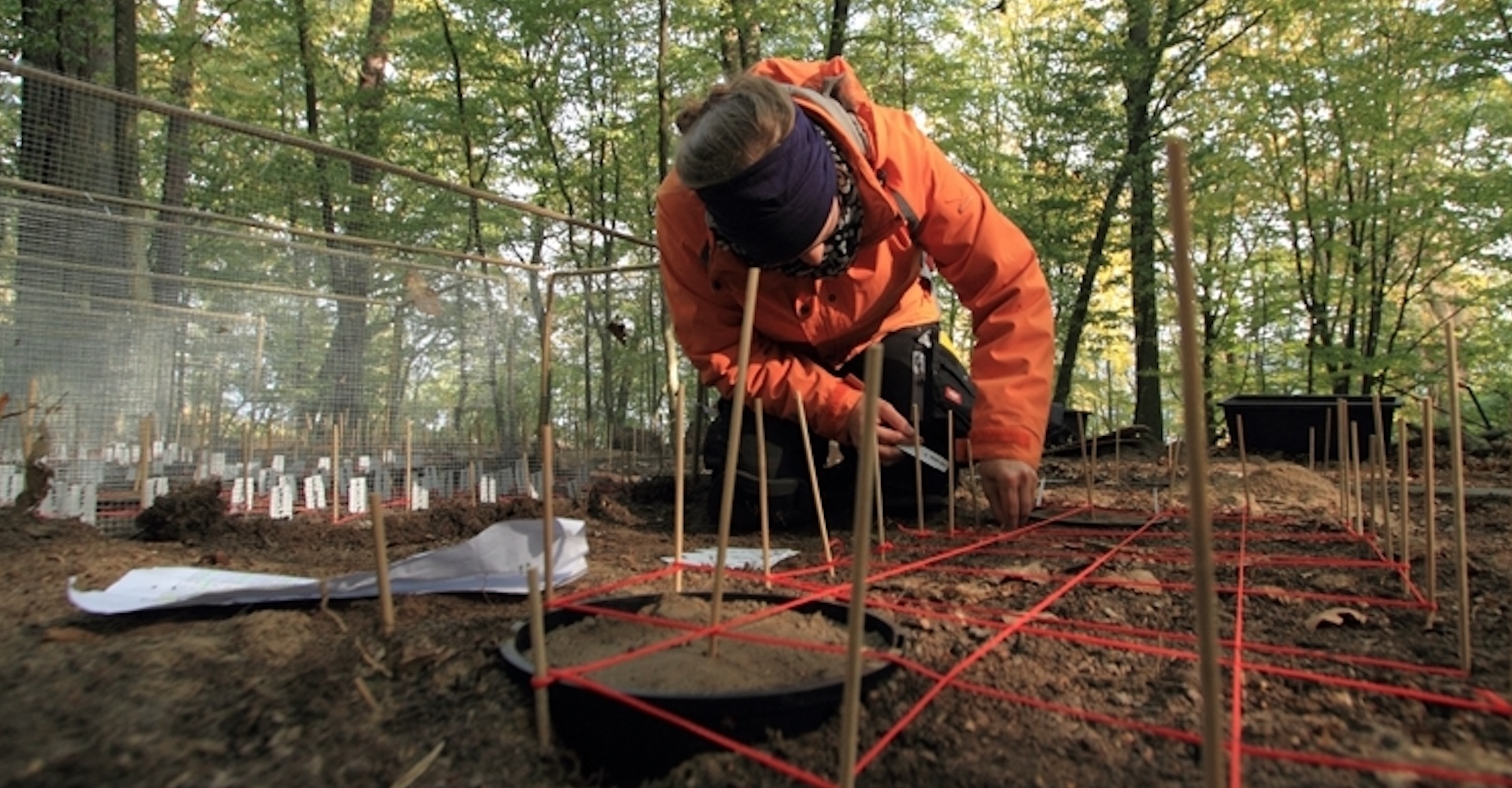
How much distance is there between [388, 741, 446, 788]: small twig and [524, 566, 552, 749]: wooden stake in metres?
0.10

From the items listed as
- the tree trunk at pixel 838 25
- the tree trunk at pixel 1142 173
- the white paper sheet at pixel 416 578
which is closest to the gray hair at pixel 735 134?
the white paper sheet at pixel 416 578

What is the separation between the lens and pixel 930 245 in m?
2.21

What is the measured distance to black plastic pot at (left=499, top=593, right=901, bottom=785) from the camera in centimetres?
84

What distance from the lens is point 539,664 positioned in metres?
0.85

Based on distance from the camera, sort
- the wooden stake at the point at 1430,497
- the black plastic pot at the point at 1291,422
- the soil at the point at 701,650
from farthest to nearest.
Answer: the black plastic pot at the point at 1291,422 < the wooden stake at the point at 1430,497 < the soil at the point at 701,650

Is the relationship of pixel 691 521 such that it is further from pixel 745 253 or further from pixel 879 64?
pixel 879 64

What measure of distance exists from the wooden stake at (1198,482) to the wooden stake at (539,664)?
1.82 feet

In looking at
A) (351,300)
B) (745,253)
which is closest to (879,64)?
(351,300)

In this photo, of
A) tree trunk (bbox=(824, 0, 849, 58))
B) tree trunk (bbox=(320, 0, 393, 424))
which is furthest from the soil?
tree trunk (bbox=(824, 0, 849, 58))

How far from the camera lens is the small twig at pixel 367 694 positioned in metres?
0.95

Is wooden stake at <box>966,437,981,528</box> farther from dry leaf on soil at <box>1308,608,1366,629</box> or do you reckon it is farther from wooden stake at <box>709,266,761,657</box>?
wooden stake at <box>709,266,761,657</box>

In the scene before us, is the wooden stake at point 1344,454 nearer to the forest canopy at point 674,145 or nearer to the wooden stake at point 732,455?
the wooden stake at point 732,455

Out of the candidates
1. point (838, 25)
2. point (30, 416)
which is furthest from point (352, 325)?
point (838, 25)

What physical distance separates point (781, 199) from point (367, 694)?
1092 mm
